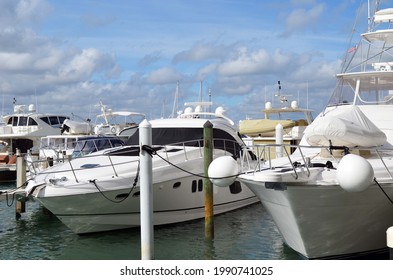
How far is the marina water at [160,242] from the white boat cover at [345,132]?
2560mm

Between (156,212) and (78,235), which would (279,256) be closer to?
→ (156,212)

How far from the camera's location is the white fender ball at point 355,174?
25.8ft

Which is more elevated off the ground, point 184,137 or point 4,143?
point 4,143

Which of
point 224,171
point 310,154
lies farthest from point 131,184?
point 310,154

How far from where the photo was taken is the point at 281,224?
10016 millimetres

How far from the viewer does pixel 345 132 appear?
952 cm

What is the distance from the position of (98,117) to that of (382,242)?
A: 2400 cm

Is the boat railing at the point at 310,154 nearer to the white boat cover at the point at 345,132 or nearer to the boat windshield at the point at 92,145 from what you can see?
the white boat cover at the point at 345,132

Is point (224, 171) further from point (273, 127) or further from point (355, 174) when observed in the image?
point (273, 127)

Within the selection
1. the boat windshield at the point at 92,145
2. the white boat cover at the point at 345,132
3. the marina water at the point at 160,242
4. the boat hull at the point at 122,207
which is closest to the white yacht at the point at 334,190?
the white boat cover at the point at 345,132

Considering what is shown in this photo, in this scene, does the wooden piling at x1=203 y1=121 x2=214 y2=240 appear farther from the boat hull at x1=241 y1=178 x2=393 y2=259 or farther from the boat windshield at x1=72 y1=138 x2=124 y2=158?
the boat windshield at x1=72 y1=138 x2=124 y2=158

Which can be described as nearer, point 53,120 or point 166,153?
point 166,153

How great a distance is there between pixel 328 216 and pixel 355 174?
62.6 inches
